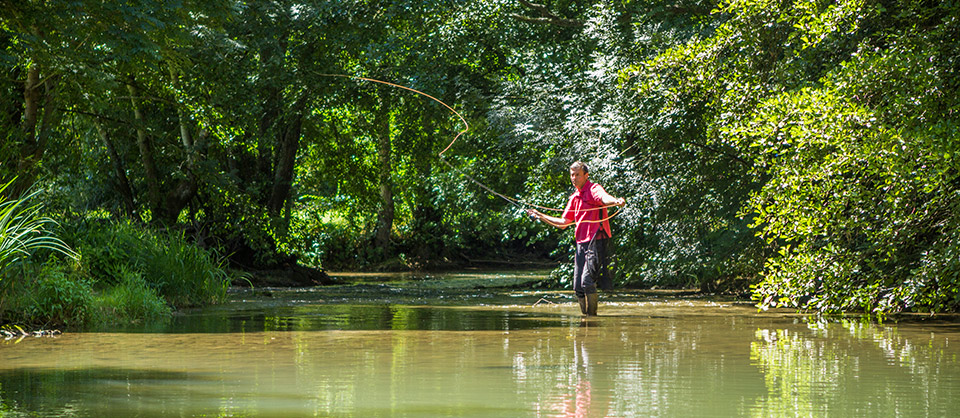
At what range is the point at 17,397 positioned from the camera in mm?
5480

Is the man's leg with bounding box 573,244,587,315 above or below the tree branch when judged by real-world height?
below

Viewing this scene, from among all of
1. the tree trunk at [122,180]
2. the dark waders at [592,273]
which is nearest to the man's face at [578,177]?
the dark waders at [592,273]

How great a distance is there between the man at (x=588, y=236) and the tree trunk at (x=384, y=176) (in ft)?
33.8

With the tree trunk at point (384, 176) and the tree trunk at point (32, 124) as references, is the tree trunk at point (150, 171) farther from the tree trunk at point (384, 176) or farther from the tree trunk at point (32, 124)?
the tree trunk at point (32, 124)

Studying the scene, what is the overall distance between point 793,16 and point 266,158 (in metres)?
14.5

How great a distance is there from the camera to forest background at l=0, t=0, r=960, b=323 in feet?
34.8

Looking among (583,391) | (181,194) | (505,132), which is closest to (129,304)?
(583,391)

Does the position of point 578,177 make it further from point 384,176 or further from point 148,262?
point 384,176

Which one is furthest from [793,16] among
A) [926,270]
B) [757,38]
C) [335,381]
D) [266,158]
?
[266,158]

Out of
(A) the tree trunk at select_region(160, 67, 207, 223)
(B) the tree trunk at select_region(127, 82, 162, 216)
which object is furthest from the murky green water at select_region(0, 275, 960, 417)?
(B) the tree trunk at select_region(127, 82, 162, 216)

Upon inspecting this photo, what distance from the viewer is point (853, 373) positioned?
6570 mm

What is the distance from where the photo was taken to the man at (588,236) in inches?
471

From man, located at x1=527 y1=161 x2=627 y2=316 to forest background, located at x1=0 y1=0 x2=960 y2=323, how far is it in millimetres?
1758

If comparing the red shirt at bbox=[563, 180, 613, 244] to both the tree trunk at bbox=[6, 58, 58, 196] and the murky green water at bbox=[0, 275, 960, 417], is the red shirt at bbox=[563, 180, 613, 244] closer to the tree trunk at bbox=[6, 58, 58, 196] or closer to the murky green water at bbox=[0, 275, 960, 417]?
the murky green water at bbox=[0, 275, 960, 417]
